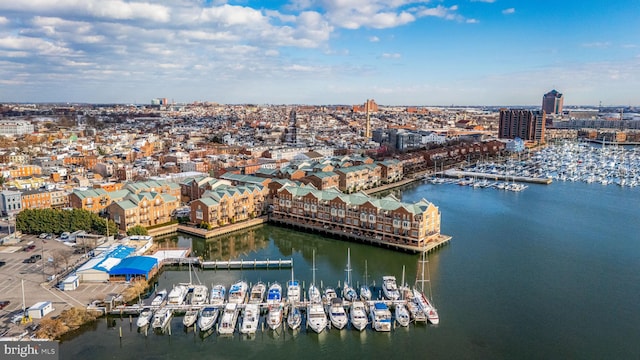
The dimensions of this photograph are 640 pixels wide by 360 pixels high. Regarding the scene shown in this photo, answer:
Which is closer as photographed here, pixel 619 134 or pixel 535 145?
pixel 535 145

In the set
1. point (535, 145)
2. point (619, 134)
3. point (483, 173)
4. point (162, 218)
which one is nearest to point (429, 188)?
point (483, 173)

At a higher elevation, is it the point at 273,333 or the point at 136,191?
the point at 136,191

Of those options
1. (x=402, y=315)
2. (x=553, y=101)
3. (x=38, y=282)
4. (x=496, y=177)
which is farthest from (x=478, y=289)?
(x=553, y=101)

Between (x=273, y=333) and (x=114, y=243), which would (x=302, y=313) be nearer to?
(x=273, y=333)

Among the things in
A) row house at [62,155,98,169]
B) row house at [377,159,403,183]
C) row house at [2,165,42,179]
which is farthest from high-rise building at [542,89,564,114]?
row house at [2,165,42,179]

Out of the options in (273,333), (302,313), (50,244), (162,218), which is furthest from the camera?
(162,218)

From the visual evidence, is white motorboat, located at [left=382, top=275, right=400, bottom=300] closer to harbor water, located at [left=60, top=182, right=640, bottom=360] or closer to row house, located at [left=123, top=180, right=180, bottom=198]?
harbor water, located at [left=60, top=182, right=640, bottom=360]

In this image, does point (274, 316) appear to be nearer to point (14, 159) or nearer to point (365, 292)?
point (365, 292)
